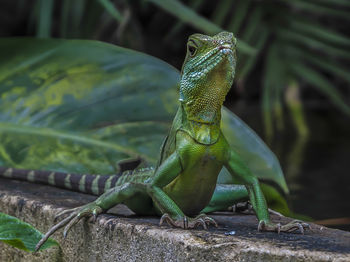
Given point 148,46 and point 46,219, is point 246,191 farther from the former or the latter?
point 148,46

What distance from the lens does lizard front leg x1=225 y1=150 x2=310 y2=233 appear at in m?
1.93

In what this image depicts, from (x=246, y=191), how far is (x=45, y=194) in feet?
2.45

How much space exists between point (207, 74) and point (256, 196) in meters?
0.39

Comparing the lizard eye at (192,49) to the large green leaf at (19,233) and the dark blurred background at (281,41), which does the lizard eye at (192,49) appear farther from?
the dark blurred background at (281,41)

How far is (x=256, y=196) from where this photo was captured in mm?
2004

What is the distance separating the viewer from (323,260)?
5.19 feet

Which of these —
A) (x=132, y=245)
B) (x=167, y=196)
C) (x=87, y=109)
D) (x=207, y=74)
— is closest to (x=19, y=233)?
(x=132, y=245)

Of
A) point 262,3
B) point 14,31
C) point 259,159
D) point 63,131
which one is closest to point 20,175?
point 63,131

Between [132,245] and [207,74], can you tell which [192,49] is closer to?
[207,74]

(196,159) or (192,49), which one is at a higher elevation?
(192,49)

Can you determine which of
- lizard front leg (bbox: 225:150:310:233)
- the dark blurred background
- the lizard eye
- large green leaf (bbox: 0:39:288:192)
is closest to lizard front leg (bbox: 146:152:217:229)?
lizard front leg (bbox: 225:150:310:233)

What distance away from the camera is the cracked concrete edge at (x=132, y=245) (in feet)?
5.40

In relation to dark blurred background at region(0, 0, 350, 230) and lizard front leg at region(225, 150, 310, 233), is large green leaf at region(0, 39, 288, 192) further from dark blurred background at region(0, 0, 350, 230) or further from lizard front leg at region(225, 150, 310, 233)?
lizard front leg at region(225, 150, 310, 233)

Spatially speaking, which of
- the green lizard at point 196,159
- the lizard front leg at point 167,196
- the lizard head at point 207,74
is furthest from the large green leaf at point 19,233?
the lizard head at point 207,74
